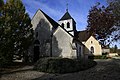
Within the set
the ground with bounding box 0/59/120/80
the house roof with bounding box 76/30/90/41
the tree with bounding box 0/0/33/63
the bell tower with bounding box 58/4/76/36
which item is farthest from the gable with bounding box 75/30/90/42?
the ground with bounding box 0/59/120/80

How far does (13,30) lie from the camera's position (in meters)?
23.2

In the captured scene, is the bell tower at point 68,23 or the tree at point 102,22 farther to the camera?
the bell tower at point 68,23

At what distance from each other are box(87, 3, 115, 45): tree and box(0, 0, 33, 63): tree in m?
10.8

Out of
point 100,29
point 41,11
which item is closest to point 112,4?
point 100,29

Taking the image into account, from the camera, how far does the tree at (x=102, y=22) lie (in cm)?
1644

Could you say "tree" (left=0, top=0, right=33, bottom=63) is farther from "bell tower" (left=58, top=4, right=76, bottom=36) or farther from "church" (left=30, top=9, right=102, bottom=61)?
"bell tower" (left=58, top=4, right=76, bottom=36)

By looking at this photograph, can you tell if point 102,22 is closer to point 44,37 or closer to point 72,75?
point 72,75

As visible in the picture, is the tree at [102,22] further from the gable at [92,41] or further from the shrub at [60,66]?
the gable at [92,41]

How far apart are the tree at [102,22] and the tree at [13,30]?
1085cm

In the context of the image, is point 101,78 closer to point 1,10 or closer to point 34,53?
point 1,10

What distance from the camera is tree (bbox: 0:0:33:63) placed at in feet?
71.5

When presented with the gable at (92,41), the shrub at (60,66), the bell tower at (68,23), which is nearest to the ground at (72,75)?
the shrub at (60,66)

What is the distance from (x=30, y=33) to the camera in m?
26.6

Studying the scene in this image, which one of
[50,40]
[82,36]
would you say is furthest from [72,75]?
[82,36]
